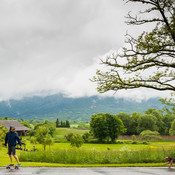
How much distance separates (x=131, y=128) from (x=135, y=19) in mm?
97182

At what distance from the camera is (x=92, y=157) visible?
648 inches

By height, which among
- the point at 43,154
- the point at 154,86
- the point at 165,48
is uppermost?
the point at 165,48

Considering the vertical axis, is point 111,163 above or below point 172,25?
below

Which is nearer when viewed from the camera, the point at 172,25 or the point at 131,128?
the point at 172,25

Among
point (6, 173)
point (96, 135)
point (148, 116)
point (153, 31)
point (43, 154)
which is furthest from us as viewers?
point (148, 116)

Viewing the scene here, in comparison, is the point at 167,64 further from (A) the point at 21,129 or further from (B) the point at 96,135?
(A) the point at 21,129

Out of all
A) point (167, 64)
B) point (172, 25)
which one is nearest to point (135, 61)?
point (167, 64)

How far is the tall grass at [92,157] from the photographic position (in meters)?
16.1

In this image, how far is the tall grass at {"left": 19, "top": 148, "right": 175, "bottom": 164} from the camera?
636 inches

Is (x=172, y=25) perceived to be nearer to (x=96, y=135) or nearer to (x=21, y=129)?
(x=96, y=135)

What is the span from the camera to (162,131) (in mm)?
106500

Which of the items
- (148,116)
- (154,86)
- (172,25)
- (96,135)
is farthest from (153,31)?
(148,116)

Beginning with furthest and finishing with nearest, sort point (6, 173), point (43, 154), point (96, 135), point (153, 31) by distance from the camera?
point (96, 135) → point (43, 154) → point (153, 31) → point (6, 173)

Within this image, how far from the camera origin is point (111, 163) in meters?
16.0
